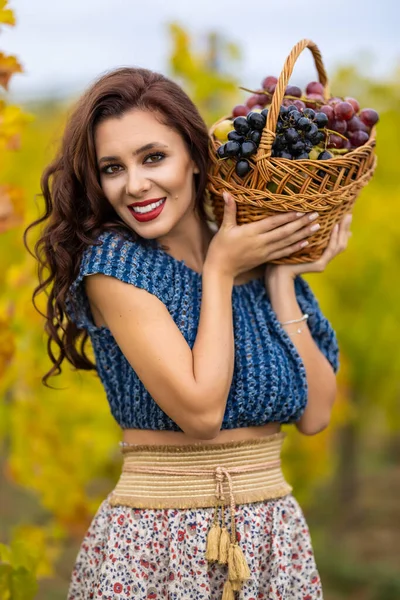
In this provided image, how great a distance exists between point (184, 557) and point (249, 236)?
2.83ft

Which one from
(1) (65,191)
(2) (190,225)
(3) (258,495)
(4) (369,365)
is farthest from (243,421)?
(4) (369,365)

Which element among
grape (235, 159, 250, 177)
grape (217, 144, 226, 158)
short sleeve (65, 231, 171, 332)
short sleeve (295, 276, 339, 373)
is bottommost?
short sleeve (295, 276, 339, 373)

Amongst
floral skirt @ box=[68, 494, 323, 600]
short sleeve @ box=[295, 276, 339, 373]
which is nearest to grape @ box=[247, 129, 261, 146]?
short sleeve @ box=[295, 276, 339, 373]

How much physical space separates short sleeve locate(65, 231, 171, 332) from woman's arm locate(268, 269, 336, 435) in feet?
1.10

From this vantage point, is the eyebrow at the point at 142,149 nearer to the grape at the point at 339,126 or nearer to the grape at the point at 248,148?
the grape at the point at 248,148

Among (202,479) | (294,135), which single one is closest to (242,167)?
(294,135)

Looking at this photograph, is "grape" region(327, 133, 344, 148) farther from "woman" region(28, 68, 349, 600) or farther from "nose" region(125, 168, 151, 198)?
"nose" region(125, 168, 151, 198)

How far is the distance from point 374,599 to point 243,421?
372 cm

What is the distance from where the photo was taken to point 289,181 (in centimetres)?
195

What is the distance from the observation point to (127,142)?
196cm

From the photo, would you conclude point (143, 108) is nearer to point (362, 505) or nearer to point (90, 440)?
point (90, 440)

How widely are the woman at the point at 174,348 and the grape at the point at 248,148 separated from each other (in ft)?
0.53

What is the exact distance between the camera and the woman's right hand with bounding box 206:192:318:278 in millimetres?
2043

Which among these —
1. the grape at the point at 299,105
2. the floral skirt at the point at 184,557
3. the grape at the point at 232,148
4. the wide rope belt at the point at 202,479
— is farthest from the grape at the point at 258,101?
the floral skirt at the point at 184,557
